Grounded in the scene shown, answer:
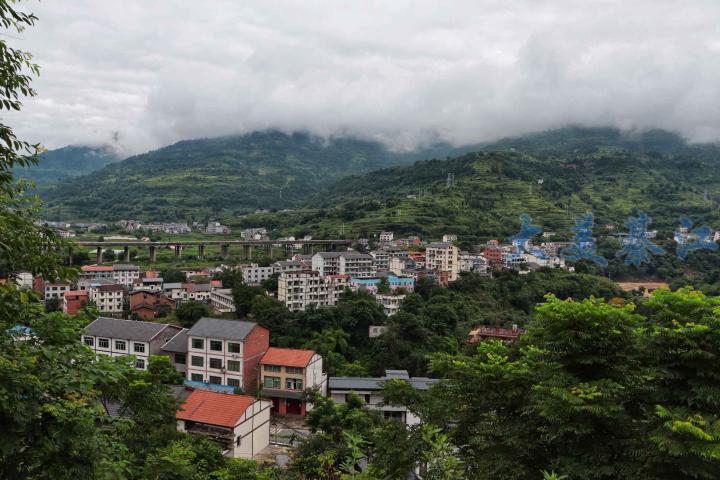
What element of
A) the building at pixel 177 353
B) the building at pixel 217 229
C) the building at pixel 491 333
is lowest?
the building at pixel 491 333

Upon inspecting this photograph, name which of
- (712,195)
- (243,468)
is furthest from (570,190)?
(243,468)

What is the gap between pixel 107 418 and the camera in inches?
200

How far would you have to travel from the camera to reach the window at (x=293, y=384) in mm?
26031

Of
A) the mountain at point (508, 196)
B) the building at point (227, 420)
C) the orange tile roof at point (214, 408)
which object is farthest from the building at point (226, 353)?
the mountain at point (508, 196)

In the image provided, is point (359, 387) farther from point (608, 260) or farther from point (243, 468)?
point (608, 260)

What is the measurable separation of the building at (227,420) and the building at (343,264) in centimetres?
3148

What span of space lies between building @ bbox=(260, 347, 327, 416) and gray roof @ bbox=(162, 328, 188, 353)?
4679 mm

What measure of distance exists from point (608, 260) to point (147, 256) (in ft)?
183

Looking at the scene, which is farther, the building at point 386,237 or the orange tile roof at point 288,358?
the building at point 386,237

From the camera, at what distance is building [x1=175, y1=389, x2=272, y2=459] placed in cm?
1756

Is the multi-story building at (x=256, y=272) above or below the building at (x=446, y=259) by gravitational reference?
below

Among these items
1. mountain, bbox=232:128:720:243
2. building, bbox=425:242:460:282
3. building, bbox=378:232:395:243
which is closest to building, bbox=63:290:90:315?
building, bbox=425:242:460:282

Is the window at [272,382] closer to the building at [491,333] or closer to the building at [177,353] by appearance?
the building at [177,353]

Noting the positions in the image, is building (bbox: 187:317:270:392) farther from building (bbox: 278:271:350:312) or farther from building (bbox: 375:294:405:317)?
building (bbox: 375:294:405:317)
